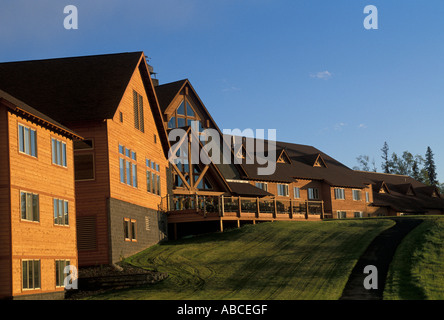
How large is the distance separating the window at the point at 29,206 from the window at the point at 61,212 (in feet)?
→ 5.68

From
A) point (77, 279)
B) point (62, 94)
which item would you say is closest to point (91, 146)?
point (62, 94)

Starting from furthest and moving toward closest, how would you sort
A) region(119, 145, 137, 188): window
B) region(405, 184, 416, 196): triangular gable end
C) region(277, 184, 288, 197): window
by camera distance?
region(405, 184, 416, 196): triangular gable end → region(277, 184, 288, 197): window → region(119, 145, 137, 188): window

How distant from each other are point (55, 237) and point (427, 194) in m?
68.7

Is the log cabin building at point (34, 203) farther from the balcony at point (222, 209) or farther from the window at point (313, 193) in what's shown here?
the window at point (313, 193)

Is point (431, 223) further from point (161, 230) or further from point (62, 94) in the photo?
point (62, 94)

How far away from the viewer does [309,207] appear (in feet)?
168

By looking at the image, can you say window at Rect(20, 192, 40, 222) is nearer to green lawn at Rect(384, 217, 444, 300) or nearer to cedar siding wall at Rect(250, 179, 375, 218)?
green lawn at Rect(384, 217, 444, 300)

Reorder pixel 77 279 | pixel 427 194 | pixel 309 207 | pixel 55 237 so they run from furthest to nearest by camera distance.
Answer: pixel 427 194, pixel 309 207, pixel 77 279, pixel 55 237

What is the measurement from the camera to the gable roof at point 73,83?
35.4 metres

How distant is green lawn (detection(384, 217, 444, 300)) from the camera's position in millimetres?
24922

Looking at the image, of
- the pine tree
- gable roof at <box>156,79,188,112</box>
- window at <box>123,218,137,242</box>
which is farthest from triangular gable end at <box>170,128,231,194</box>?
the pine tree

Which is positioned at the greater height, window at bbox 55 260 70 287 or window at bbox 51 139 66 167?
window at bbox 51 139 66 167

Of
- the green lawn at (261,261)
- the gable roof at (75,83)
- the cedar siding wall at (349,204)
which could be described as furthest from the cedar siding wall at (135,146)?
the cedar siding wall at (349,204)
